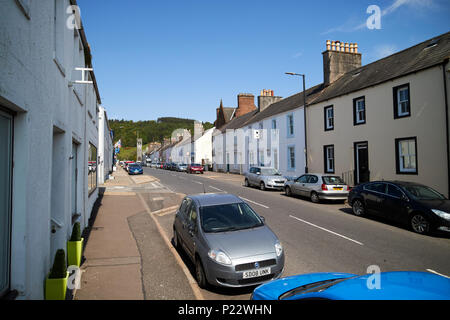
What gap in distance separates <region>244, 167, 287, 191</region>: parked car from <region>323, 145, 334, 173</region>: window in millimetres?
3739

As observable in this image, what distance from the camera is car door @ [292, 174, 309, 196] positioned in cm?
1652

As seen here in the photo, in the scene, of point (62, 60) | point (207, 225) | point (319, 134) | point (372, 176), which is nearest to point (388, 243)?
point (207, 225)

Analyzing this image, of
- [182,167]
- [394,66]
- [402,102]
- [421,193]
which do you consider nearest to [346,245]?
[421,193]

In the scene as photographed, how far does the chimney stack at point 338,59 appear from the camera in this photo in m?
24.3

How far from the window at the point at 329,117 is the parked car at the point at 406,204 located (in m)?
10.6

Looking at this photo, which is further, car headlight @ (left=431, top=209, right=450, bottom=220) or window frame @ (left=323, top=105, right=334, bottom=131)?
window frame @ (left=323, top=105, right=334, bottom=131)

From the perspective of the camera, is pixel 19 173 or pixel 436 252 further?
pixel 436 252

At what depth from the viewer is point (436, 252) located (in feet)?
23.8

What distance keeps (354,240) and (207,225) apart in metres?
4.75

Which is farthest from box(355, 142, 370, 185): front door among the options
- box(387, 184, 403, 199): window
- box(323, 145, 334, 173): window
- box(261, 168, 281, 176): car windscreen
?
box(387, 184, 403, 199): window

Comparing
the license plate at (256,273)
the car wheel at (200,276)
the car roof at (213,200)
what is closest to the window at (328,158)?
the car roof at (213,200)

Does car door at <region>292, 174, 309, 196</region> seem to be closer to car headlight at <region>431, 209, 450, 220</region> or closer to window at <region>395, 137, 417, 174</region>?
window at <region>395, 137, 417, 174</region>

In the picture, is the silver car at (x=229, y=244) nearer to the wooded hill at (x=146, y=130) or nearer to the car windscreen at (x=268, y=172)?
the car windscreen at (x=268, y=172)
